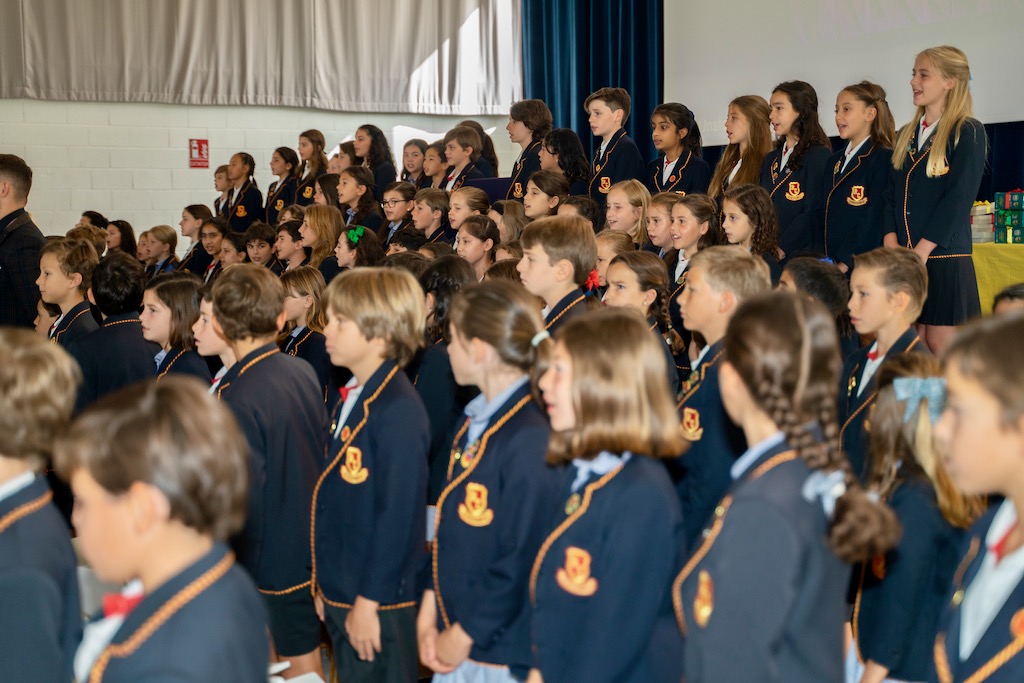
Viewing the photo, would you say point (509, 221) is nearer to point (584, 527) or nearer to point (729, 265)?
point (729, 265)

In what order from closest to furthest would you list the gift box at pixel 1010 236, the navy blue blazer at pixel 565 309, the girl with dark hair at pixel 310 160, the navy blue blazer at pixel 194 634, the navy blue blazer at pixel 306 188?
the navy blue blazer at pixel 194 634
the navy blue blazer at pixel 565 309
the gift box at pixel 1010 236
the navy blue blazer at pixel 306 188
the girl with dark hair at pixel 310 160

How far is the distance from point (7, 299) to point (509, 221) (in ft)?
8.78

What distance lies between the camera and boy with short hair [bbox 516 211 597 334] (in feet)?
11.7

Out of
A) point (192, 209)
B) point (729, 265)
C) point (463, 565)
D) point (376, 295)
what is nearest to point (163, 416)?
point (463, 565)

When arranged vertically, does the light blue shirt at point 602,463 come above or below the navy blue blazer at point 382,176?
below

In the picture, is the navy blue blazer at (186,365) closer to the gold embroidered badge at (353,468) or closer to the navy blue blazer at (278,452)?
the navy blue blazer at (278,452)

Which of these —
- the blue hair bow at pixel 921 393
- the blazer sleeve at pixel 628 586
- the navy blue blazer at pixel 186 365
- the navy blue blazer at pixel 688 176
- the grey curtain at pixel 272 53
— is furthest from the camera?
the grey curtain at pixel 272 53

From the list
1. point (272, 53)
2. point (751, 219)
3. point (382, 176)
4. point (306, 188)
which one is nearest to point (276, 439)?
point (751, 219)

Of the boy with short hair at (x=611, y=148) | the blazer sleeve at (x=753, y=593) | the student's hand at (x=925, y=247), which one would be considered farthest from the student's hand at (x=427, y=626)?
the boy with short hair at (x=611, y=148)

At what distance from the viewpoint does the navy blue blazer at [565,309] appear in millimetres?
3525

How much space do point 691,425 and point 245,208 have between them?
22.1 ft

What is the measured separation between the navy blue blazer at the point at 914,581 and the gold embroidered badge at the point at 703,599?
2.26ft

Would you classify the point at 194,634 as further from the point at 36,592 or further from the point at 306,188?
the point at 306,188

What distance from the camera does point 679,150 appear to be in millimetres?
6230
